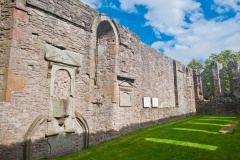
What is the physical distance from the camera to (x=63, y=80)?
668cm

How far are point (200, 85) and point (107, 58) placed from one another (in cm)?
1358

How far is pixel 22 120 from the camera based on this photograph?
5.41 m

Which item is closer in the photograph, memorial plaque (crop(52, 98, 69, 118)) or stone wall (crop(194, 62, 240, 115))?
memorial plaque (crop(52, 98, 69, 118))

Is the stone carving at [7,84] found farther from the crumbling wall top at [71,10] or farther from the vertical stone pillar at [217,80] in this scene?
the vertical stone pillar at [217,80]

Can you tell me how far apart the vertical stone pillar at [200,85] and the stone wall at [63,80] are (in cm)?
1057

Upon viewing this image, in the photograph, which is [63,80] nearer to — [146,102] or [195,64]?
[146,102]

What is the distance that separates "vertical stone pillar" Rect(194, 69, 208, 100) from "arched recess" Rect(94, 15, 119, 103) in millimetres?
13074

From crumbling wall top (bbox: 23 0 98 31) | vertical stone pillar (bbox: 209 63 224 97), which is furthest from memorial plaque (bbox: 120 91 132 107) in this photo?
vertical stone pillar (bbox: 209 63 224 97)

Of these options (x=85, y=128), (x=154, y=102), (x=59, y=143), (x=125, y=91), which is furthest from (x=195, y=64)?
(x=59, y=143)

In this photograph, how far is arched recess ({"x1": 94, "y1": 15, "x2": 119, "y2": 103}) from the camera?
8797 millimetres

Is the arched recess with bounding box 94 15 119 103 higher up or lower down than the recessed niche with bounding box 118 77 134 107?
higher up

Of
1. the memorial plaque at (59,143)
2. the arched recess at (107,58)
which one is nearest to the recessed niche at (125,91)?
the arched recess at (107,58)

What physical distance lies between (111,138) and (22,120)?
13.2ft

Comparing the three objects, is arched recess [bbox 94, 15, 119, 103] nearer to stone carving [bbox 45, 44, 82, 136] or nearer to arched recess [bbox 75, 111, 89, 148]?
arched recess [bbox 75, 111, 89, 148]
